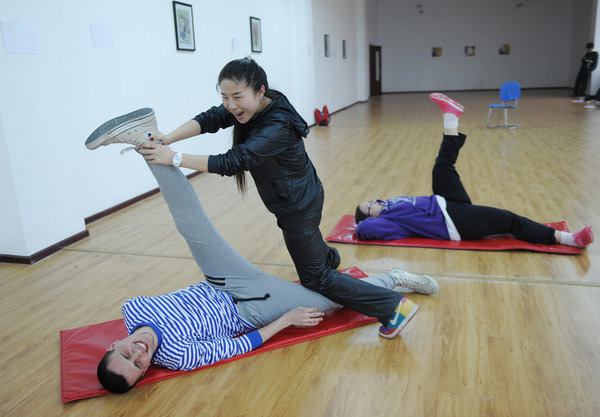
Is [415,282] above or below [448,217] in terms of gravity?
below

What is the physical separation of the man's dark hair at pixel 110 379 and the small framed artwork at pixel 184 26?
417cm

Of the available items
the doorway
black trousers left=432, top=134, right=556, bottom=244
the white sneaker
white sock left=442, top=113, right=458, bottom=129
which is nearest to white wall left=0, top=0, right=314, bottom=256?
white sock left=442, top=113, right=458, bottom=129

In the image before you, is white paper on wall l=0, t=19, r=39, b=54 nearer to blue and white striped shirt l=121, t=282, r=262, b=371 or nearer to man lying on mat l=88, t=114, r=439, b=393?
man lying on mat l=88, t=114, r=439, b=393

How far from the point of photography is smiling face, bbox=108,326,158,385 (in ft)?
5.58

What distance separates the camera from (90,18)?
397 centimetres

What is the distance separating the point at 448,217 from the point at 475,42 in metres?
15.7

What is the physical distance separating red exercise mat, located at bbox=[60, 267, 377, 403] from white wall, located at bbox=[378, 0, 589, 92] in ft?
54.8

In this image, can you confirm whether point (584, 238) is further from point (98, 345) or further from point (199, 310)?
point (98, 345)

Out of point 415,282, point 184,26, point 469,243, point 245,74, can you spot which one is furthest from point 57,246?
point 184,26

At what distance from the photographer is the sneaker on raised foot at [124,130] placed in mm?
1735

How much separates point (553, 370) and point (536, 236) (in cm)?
130

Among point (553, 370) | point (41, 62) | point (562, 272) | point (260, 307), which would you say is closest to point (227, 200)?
point (41, 62)

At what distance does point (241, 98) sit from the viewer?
1.75 m

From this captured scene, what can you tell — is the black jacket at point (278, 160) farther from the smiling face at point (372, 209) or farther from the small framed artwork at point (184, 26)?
the small framed artwork at point (184, 26)
